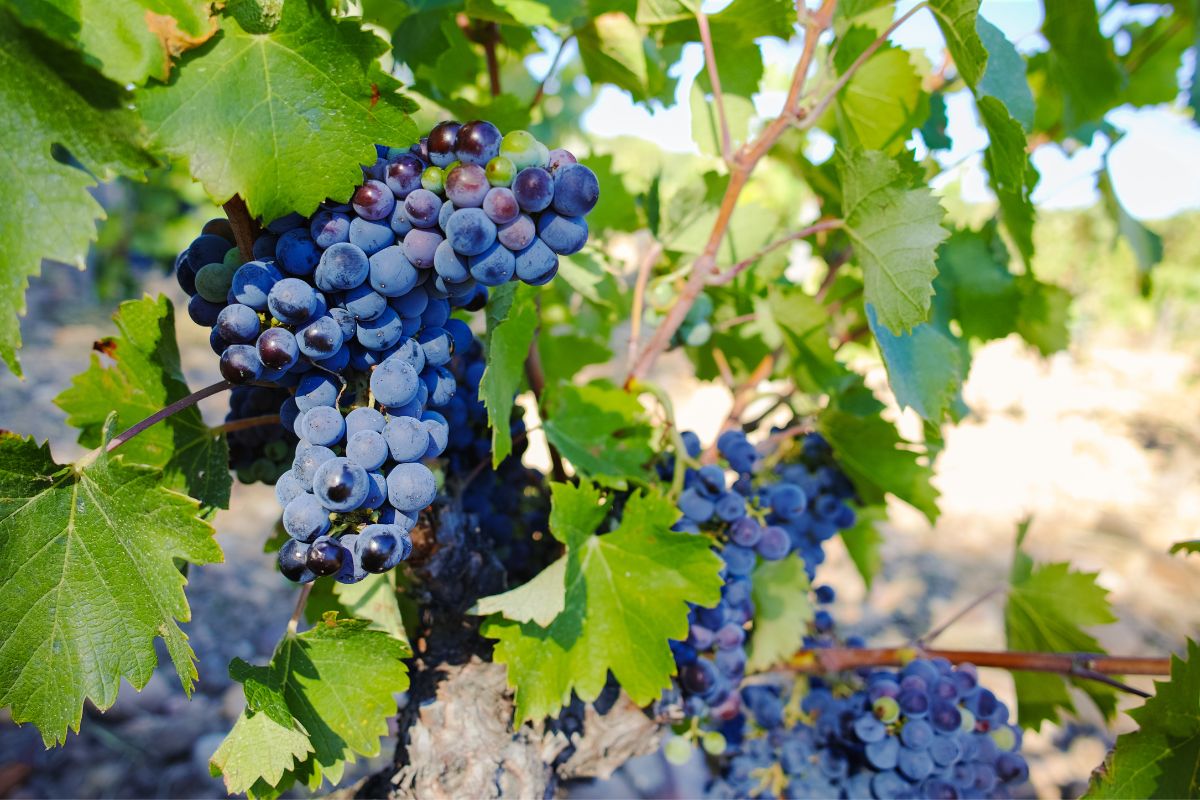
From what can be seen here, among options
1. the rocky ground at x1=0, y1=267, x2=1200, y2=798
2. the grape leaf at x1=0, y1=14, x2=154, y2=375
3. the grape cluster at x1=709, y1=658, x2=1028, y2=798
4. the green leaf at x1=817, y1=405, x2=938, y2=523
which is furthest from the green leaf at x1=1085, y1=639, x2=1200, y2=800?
the grape leaf at x1=0, y1=14, x2=154, y2=375

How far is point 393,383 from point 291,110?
9.1 inches

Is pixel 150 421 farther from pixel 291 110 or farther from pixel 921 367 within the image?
pixel 921 367

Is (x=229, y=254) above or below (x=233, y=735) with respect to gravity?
above

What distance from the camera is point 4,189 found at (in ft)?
1.64

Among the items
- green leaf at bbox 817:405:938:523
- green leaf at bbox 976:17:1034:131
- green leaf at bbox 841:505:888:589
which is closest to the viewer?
green leaf at bbox 976:17:1034:131

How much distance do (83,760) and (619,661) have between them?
1384 millimetres

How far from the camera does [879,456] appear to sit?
1090 millimetres

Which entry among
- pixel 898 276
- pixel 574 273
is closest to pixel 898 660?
Answer: pixel 898 276

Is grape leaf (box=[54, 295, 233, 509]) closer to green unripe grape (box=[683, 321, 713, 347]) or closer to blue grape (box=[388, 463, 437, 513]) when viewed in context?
blue grape (box=[388, 463, 437, 513])

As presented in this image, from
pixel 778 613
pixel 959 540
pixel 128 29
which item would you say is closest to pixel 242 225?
pixel 128 29

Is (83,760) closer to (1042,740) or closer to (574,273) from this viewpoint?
(574,273)

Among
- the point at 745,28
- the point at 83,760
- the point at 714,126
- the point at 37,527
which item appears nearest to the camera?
the point at 37,527

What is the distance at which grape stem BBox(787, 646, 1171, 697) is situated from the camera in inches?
39.8

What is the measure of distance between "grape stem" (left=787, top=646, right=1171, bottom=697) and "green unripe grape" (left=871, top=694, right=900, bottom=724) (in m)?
0.09
